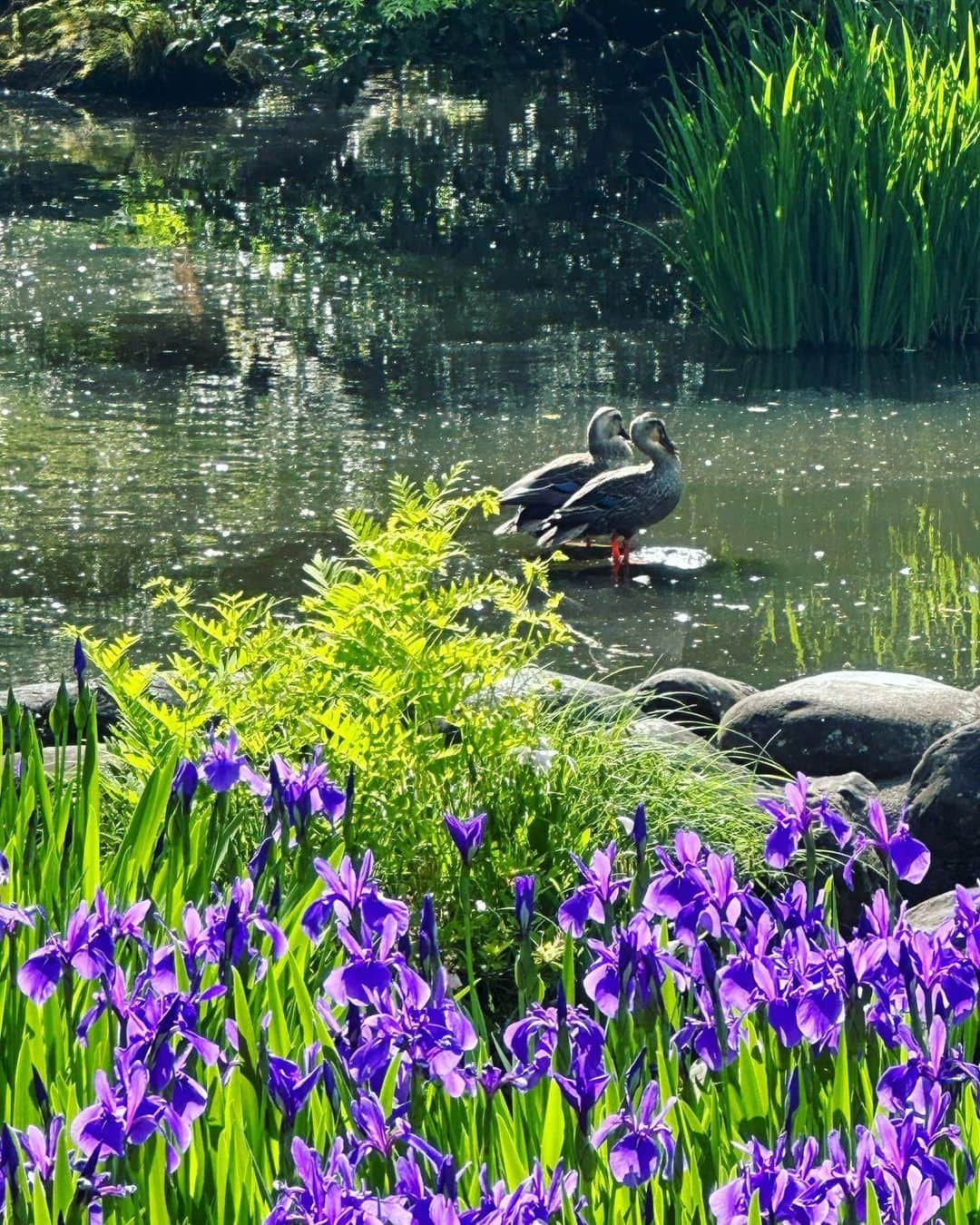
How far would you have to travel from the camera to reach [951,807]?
4.34m

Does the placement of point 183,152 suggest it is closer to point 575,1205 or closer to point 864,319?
point 864,319

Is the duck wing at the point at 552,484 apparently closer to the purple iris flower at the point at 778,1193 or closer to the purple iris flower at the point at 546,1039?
the purple iris flower at the point at 546,1039

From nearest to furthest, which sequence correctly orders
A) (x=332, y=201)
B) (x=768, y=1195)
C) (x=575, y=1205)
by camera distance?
(x=768, y=1195) → (x=575, y=1205) → (x=332, y=201)

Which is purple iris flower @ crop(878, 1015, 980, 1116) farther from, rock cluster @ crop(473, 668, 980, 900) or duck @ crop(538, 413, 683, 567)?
duck @ crop(538, 413, 683, 567)

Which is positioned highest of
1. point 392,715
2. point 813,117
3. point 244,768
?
point 813,117

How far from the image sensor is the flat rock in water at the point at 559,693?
447 centimetres

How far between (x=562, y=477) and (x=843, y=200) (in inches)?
134

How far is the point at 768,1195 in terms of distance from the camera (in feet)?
5.45

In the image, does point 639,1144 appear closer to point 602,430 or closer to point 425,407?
point 602,430

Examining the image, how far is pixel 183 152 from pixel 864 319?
31.2 feet

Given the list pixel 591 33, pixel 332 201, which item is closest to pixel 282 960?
pixel 332 201

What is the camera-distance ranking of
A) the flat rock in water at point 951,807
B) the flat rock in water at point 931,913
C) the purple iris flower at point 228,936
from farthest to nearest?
the flat rock in water at point 951,807, the flat rock in water at point 931,913, the purple iris flower at point 228,936

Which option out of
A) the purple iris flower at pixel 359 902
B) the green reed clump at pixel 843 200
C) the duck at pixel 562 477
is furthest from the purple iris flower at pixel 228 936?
the green reed clump at pixel 843 200

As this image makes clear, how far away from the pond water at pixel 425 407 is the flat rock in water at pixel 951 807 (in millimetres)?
2019
